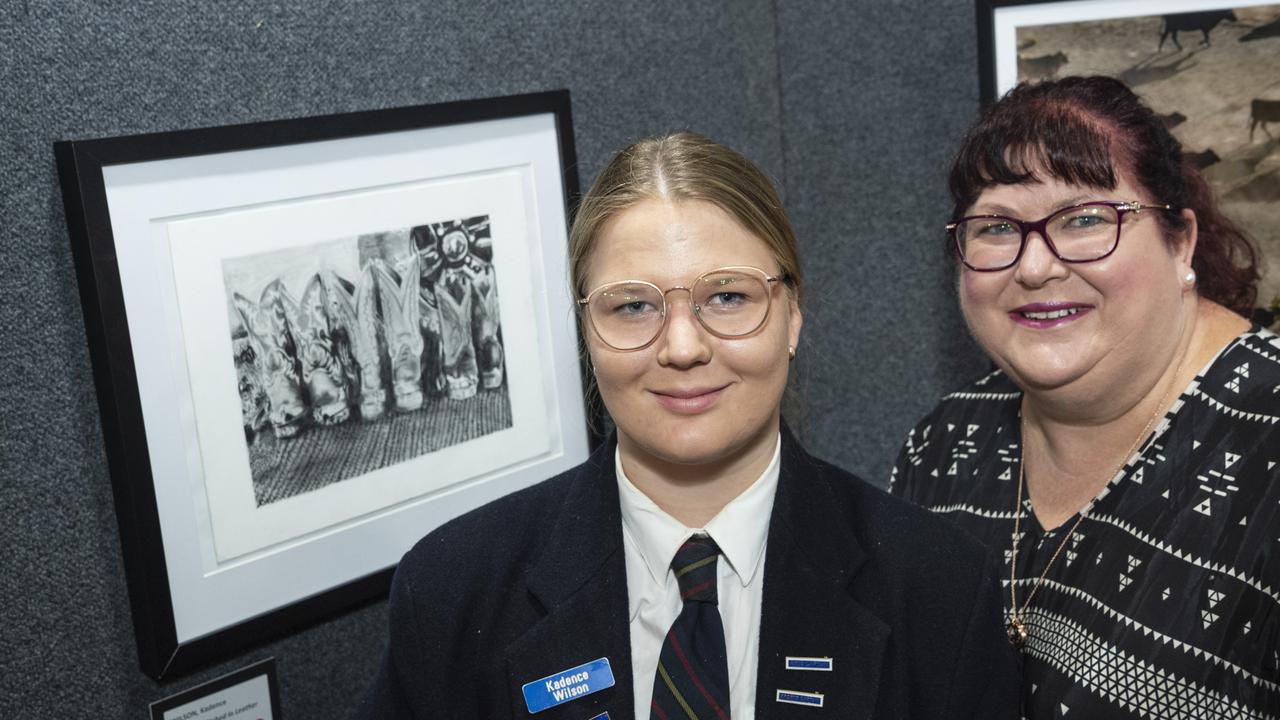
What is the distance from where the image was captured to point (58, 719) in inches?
40.4

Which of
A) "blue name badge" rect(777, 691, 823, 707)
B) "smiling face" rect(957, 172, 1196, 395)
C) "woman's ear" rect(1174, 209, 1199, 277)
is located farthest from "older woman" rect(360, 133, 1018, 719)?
Result: "woman's ear" rect(1174, 209, 1199, 277)

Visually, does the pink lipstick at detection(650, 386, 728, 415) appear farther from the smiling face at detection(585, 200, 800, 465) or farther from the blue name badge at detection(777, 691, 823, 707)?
the blue name badge at detection(777, 691, 823, 707)

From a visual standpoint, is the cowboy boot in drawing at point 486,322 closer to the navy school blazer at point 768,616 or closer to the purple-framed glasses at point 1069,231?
the navy school blazer at point 768,616

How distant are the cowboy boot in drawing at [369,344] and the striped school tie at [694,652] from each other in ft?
1.28

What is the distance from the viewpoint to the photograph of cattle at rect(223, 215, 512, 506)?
111 centimetres

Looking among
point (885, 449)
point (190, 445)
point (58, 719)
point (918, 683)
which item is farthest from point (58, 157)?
point (885, 449)

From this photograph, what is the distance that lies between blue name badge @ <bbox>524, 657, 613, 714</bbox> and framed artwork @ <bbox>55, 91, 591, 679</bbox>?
32cm

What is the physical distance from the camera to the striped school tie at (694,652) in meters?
0.92

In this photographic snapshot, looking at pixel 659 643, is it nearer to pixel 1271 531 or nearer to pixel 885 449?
pixel 1271 531

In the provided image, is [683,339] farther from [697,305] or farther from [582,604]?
[582,604]

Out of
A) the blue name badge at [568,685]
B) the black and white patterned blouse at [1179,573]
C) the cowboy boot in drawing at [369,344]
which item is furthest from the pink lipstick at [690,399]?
the black and white patterned blouse at [1179,573]

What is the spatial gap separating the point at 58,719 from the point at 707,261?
2.22 ft

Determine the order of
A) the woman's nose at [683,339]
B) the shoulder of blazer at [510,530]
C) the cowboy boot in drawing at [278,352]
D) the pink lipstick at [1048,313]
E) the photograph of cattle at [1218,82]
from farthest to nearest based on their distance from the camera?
the photograph of cattle at [1218,82] → the pink lipstick at [1048,313] → the cowboy boot in drawing at [278,352] → the shoulder of blazer at [510,530] → the woman's nose at [683,339]

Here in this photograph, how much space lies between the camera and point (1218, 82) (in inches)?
55.1
